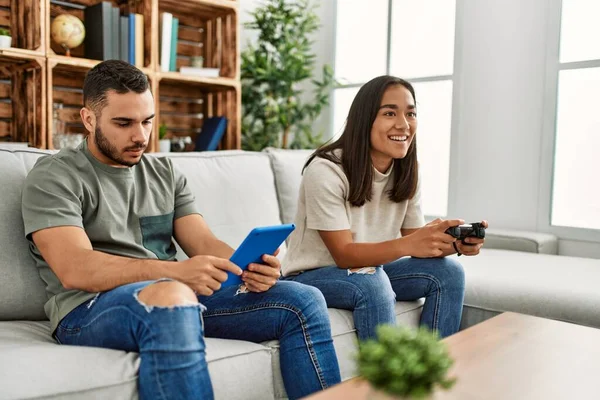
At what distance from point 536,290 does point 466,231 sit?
37cm

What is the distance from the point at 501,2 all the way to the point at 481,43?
22cm

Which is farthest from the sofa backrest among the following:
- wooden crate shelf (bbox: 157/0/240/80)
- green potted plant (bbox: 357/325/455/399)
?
green potted plant (bbox: 357/325/455/399)

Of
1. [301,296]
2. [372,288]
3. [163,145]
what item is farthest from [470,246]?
[163,145]

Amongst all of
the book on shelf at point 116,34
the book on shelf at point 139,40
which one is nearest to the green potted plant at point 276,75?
the book on shelf at point 139,40

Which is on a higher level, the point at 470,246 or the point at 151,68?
the point at 151,68

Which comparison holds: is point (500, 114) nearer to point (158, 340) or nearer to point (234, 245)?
point (234, 245)

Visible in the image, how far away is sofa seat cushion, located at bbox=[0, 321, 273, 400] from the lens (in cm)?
112

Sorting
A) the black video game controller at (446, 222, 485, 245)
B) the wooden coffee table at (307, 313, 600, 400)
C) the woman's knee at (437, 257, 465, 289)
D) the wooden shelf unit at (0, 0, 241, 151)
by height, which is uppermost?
the wooden shelf unit at (0, 0, 241, 151)

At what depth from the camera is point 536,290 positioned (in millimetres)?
1891

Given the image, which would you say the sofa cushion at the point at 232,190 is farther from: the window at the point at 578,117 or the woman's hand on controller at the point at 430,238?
the window at the point at 578,117

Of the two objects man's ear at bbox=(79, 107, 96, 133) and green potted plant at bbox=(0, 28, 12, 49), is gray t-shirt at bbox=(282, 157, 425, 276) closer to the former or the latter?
man's ear at bbox=(79, 107, 96, 133)

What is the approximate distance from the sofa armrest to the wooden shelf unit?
4.35 feet

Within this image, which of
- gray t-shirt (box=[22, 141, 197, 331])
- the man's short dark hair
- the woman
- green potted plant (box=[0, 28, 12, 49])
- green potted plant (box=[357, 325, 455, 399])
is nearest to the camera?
green potted plant (box=[357, 325, 455, 399])

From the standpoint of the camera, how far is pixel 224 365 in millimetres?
1332
